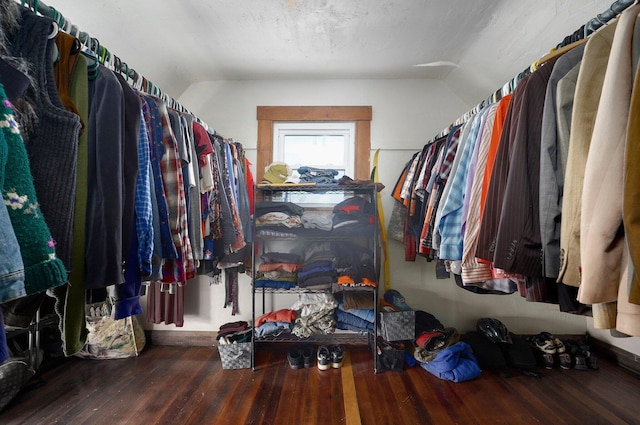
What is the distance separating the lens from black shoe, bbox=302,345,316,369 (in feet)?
5.65

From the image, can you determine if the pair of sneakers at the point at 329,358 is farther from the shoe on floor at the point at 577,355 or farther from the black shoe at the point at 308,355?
the shoe on floor at the point at 577,355

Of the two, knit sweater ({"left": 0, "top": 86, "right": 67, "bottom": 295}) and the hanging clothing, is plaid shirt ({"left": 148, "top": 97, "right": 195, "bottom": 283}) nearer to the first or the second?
knit sweater ({"left": 0, "top": 86, "right": 67, "bottom": 295})

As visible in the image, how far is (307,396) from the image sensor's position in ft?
4.71

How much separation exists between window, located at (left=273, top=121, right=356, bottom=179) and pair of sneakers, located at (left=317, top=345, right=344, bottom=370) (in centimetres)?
136

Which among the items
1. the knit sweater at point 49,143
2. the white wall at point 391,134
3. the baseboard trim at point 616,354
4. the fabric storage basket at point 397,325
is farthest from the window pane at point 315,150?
the baseboard trim at point 616,354

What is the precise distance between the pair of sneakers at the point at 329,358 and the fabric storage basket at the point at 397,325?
0.33m

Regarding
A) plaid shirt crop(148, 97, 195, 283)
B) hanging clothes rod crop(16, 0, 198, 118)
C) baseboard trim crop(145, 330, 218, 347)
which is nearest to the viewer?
hanging clothes rod crop(16, 0, 198, 118)

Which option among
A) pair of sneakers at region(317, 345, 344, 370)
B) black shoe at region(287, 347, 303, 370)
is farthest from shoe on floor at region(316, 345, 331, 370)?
black shoe at region(287, 347, 303, 370)

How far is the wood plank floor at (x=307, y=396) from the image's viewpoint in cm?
129

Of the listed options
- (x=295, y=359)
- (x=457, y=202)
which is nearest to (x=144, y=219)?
(x=457, y=202)

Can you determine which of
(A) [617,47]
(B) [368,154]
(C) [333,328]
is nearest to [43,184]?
(A) [617,47]

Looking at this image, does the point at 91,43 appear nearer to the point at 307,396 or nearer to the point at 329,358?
the point at 307,396

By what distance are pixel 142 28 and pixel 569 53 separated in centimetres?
198

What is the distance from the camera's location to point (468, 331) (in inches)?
81.2
